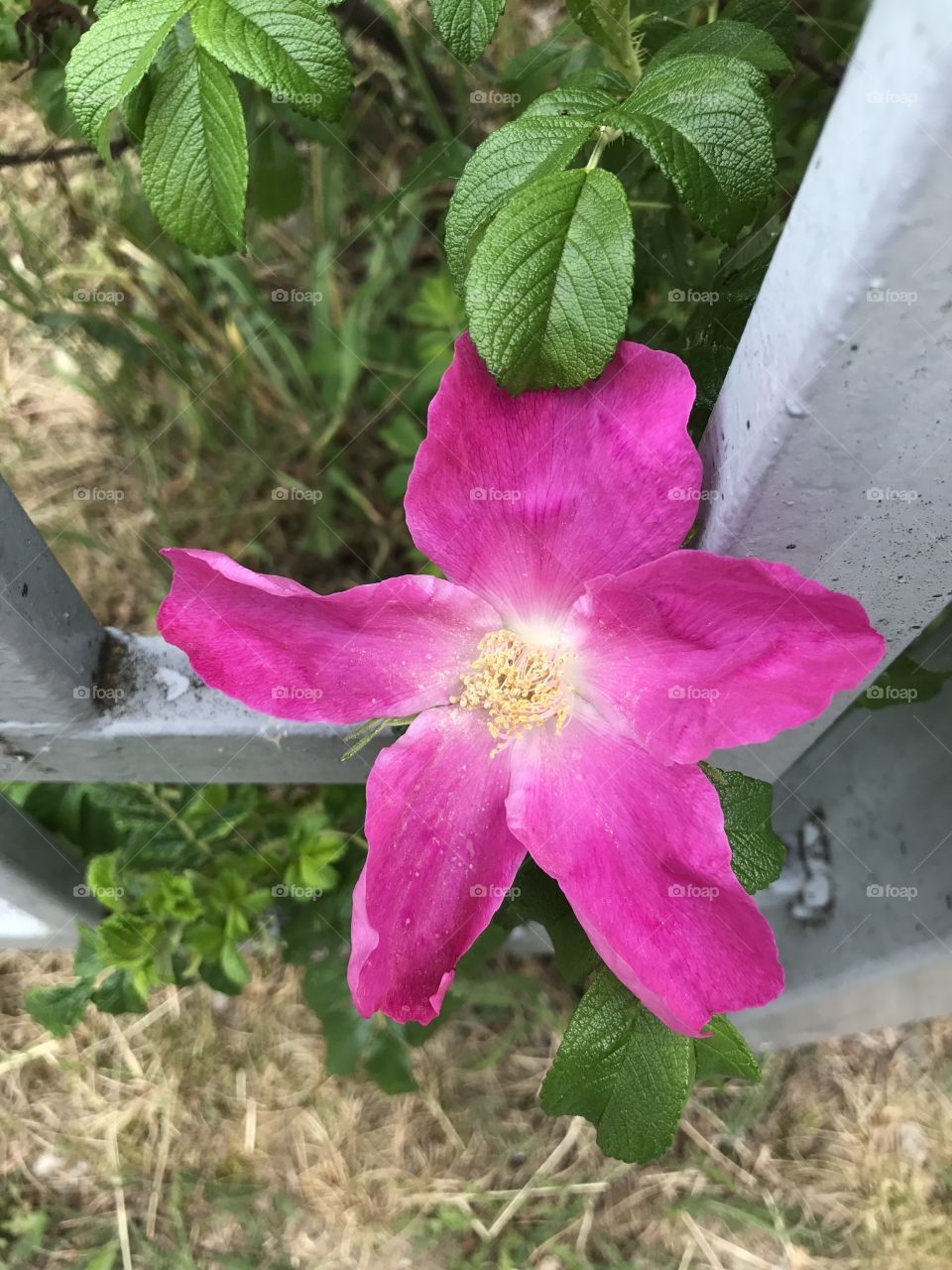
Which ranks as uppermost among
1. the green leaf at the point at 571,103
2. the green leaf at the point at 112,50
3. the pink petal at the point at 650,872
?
the green leaf at the point at 112,50

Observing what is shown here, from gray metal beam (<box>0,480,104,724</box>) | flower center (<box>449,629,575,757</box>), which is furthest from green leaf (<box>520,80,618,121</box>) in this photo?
gray metal beam (<box>0,480,104,724</box>)

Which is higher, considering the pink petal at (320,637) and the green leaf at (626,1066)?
the pink petal at (320,637)

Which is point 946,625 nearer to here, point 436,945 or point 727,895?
point 727,895

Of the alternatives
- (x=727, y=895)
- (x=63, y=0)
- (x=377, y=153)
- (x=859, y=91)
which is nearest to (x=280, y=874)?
(x=727, y=895)
